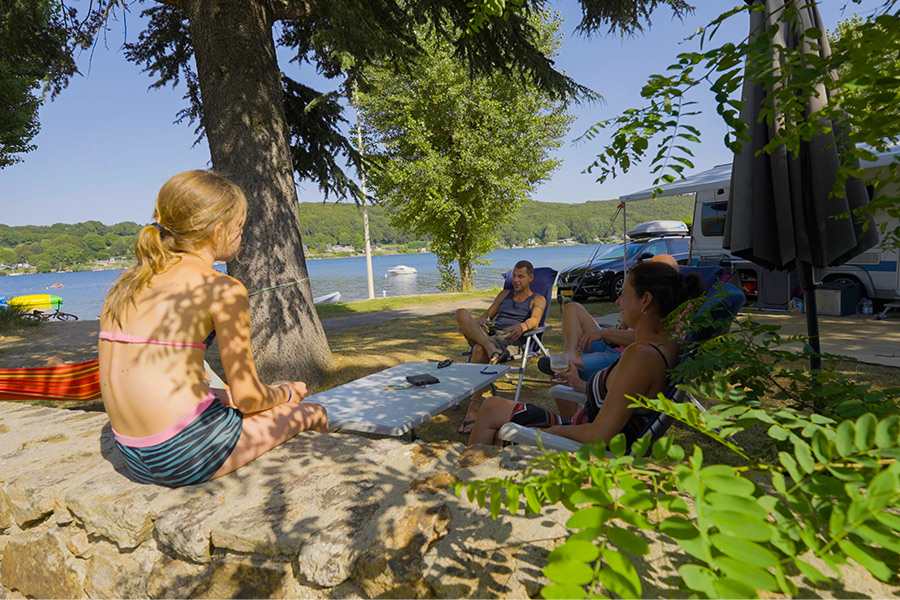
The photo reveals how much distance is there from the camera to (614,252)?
12.3m

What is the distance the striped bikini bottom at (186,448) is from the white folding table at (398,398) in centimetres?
95

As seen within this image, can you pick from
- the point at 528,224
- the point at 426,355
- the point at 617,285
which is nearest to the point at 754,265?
the point at 617,285

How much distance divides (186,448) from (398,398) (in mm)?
1590

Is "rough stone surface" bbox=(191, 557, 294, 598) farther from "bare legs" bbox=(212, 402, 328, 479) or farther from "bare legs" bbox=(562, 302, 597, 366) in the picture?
"bare legs" bbox=(562, 302, 597, 366)

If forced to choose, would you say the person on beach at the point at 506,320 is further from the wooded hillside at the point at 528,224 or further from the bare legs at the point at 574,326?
the wooded hillside at the point at 528,224

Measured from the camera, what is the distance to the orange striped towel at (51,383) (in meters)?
3.49

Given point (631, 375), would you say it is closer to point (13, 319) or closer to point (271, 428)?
point (271, 428)

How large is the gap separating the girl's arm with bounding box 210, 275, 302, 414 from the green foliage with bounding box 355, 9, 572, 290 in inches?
535

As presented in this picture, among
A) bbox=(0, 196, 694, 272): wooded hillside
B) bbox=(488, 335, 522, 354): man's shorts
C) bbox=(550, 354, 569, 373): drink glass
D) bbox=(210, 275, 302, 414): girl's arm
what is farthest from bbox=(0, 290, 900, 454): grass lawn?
bbox=(0, 196, 694, 272): wooded hillside

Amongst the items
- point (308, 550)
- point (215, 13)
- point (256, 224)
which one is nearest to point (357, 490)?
point (308, 550)

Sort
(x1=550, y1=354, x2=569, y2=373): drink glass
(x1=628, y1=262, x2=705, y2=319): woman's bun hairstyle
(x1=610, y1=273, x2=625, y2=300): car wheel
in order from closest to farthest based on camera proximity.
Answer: (x1=628, y1=262, x2=705, y2=319): woman's bun hairstyle
(x1=550, y1=354, x2=569, y2=373): drink glass
(x1=610, y1=273, x2=625, y2=300): car wheel

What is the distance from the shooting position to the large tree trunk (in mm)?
4699

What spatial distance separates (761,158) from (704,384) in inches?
105

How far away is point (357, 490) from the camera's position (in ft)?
5.48
